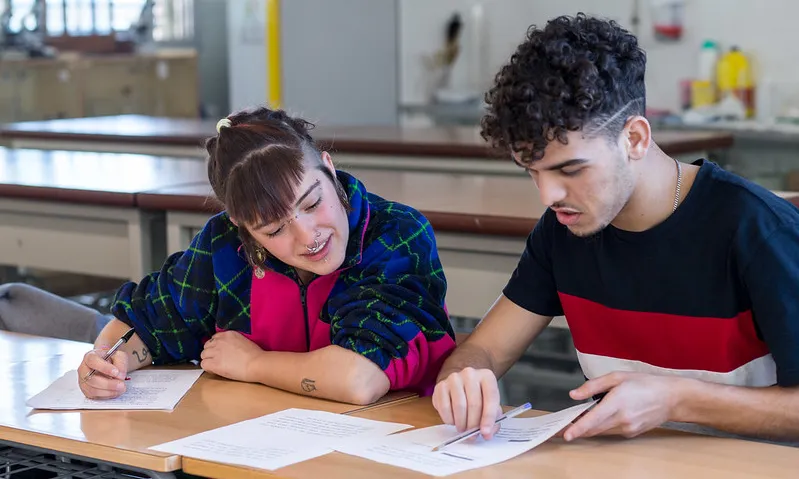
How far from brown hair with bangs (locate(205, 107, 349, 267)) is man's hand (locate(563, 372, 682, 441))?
0.53 meters

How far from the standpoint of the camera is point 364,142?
4047mm

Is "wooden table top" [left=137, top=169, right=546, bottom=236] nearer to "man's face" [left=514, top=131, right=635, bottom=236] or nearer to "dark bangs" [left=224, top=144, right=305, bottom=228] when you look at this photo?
"dark bangs" [left=224, top=144, right=305, bottom=228]

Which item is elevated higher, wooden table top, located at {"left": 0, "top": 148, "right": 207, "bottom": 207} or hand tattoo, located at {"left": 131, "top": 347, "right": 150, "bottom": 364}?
wooden table top, located at {"left": 0, "top": 148, "right": 207, "bottom": 207}

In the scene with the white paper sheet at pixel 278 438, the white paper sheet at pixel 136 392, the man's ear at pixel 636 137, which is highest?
the man's ear at pixel 636 137

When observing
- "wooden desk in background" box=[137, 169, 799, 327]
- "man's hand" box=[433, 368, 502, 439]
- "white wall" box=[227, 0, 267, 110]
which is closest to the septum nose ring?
"man's hand" box=[433, 368, 502, 439]

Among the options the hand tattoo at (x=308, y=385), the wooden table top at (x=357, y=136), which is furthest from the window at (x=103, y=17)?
the hand tattoo at (x=308, y=385)

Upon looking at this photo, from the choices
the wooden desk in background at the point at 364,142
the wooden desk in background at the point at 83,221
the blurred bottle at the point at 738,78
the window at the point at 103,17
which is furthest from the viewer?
the window at the point at 103,17

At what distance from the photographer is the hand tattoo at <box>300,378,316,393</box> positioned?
5.07ft

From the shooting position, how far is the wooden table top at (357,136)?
12.4 ft

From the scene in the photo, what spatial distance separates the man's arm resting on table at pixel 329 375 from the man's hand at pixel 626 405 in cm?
33

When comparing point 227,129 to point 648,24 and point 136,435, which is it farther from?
point 648,24

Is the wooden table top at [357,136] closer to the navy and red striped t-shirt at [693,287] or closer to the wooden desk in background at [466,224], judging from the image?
the wooden desk in background at [466,224]

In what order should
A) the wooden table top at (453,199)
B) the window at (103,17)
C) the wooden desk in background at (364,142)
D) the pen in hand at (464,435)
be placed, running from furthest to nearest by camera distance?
the window at (103,17) → the wooden desk in background at (364,142) → the wooden table top at (453,199) → the pen in hand at (464,435)

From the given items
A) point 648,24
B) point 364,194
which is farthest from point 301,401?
point 648,24
